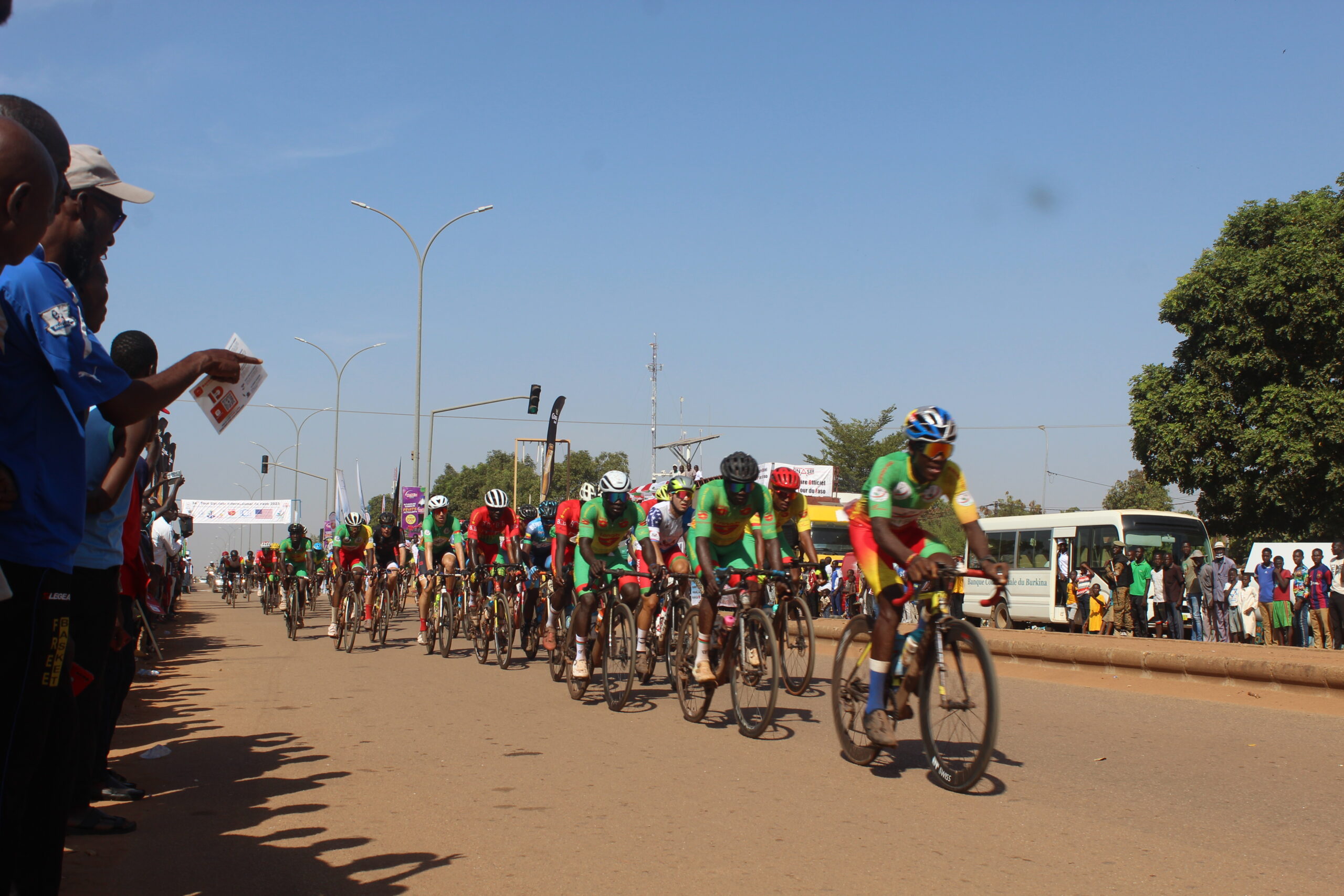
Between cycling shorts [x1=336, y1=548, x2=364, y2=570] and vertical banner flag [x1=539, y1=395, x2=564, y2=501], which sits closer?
cycling shorts [x1=336, y1=548, x2=364, y2=570]

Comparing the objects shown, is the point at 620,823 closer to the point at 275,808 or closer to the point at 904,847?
the point at 904,847

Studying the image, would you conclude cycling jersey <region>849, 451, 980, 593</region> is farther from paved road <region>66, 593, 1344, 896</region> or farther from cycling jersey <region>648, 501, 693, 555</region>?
cycling jersey <region>648, 501, 693, 555</region>

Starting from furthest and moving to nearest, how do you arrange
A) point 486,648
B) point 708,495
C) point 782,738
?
point 486,648, point 708,495, point 782,738

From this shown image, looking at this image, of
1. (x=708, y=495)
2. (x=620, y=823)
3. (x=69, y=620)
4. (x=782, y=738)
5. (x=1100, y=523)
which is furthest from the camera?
(x=1100, y=523)

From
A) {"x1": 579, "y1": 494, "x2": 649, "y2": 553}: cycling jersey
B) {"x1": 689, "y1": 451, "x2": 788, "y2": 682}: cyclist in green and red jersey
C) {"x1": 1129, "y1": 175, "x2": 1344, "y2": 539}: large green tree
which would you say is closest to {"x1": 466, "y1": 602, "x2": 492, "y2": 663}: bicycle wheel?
{"x1": 579, "y1": 494, "x2": 649, "y2": 553}: cycling jersey

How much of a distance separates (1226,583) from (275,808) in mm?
18924

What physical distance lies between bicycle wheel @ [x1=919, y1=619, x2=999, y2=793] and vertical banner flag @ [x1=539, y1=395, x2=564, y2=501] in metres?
31.8

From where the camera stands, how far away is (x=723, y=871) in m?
4.40

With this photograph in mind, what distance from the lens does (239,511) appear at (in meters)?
82.7

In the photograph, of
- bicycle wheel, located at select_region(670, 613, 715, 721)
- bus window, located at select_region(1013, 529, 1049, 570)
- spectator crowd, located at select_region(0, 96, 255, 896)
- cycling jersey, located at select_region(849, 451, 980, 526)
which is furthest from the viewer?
bus window, located at select_region(1013, 529, 1049, 570)

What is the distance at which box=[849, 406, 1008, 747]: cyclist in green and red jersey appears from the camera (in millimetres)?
6137

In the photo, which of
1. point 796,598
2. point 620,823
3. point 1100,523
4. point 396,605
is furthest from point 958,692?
point 1100,523

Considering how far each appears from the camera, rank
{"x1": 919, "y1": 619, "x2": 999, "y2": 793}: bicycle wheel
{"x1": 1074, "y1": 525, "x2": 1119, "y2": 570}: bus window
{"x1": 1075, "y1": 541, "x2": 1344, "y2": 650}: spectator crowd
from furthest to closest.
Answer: {"x1": 1074, "y1": 525, "x2": 1119, "y2": 570}: bus window → {"x1": 1075, "y1": 541, "x2": 1344, "y2": 650}: spectator crowd → {"x1": 919, "y1": 619, "x2": 999, "y2": 793}: bicycle wheel

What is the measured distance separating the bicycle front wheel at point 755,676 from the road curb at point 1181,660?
0.93 metres
